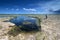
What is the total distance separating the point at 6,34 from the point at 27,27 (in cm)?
78

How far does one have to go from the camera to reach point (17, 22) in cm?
403

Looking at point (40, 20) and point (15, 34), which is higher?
point (40, 20)

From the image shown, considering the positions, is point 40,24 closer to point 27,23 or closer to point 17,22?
point 27,23

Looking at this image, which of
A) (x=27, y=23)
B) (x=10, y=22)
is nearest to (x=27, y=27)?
(x=27, y=23)

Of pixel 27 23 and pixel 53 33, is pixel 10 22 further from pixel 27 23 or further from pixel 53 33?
pixel 53 33

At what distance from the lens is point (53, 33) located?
3.98 m

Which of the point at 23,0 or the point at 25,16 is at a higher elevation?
the point at 23,0

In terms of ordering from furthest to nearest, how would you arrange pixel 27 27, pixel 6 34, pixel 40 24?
pixel 40 24, pixel 27 27, pixel 6 34

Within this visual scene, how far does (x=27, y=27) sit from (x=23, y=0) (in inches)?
44.3

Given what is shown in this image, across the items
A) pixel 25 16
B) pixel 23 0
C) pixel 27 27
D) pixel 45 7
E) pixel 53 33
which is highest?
pixel 23 0

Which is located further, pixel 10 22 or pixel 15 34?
pixel 10 22

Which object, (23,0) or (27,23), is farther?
(23,0)

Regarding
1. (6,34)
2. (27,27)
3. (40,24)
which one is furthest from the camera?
(40,24)

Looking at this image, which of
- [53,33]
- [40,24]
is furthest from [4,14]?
[53,33]
